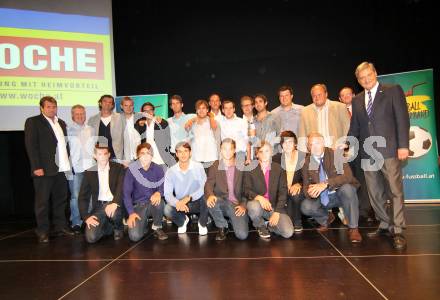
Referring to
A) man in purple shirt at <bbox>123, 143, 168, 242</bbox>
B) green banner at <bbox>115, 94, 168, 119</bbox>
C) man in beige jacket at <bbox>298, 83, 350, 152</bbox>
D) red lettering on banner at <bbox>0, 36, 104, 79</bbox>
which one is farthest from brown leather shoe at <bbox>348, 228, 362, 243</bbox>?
red lettering on banner at <bbox>0, 36, 104, 79</bbox>

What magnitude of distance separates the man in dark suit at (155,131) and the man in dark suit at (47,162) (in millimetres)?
965

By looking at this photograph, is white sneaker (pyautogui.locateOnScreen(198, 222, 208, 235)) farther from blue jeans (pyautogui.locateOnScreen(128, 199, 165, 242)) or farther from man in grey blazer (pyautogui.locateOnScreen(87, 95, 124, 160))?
man in grey blazer (pyautogui.locateOnScreen(87, 95, 124, 160))

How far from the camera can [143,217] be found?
144 inches

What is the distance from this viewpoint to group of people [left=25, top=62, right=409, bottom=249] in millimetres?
3191

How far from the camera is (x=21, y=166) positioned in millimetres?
5672

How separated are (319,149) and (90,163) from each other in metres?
2.74

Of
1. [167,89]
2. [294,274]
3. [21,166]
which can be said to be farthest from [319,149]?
[21,166]

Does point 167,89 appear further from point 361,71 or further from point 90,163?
point 361,71

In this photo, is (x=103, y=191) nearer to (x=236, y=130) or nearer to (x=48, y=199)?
(x=48, y=199)

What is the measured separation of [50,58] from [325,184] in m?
4.31

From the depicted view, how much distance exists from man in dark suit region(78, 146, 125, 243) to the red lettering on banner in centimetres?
204

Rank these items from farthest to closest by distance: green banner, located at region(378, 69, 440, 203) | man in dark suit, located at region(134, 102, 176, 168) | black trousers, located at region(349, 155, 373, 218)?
green banner, located at region(378, 69, 440, 203), man in dark suit, located at region(134, 102, 176, 168), black trousers, located at region(349, 155, 373, 218)

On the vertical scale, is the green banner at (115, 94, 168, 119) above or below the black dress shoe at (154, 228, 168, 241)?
above

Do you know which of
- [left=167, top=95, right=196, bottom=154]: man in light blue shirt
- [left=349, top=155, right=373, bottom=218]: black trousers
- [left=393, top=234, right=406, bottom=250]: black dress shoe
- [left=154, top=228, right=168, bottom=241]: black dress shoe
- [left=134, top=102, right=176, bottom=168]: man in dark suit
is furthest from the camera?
[left=167, top=95, right=196, bottom=154]: man in light blue shirt
